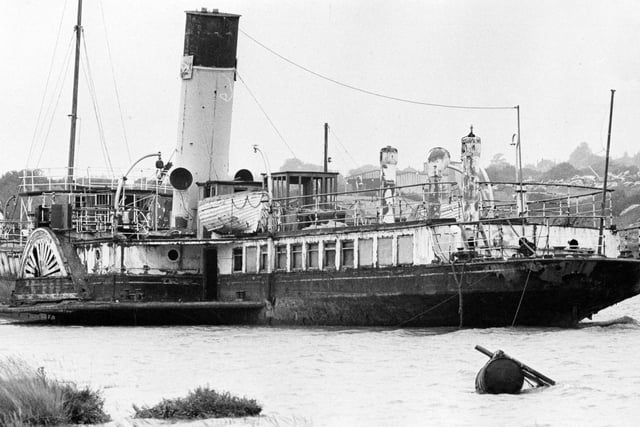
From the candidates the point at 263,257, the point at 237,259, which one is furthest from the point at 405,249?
the point at 237,259

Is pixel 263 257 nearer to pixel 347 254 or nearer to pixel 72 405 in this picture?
pixel 347 254

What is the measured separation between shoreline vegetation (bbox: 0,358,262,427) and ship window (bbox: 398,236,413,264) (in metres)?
12.1

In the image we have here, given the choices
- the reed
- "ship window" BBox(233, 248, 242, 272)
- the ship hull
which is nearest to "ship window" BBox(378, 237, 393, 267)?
the ship hull

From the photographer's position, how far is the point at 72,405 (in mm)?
14359

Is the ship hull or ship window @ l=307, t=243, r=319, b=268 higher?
ship window @ l=307, t=243, r=319, b=268

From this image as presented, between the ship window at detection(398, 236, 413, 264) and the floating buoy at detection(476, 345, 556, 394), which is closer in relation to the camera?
the floating buoy at detection(476, 345, 556, 394)

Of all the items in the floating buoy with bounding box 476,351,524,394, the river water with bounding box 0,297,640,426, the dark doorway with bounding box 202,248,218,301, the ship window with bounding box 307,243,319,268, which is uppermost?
the ship window with bounding box 307,243,319,268

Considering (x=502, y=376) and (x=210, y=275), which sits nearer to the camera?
(x=502, y=376)

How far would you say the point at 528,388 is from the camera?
1722 cm

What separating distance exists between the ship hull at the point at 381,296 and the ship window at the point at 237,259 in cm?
33

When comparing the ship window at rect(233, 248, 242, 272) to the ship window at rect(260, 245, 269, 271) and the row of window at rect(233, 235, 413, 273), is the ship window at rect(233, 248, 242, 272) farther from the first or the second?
the ship window at rect(260, 245, 269, 271)

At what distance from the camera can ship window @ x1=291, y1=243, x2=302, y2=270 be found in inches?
1185

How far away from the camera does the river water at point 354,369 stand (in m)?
15.3

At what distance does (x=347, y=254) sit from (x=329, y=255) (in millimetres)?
705
